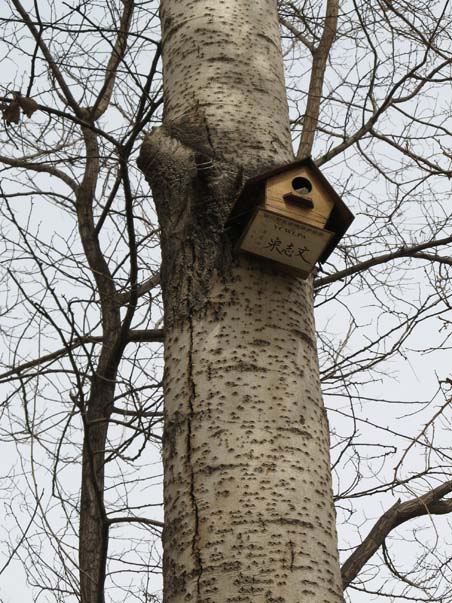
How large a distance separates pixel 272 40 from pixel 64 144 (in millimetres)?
2164

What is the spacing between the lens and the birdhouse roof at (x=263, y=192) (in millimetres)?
1722

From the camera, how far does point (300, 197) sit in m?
1.83

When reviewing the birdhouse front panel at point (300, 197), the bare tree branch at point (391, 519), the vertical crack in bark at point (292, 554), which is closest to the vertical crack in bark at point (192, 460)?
the vertical crack in bark at point (292, 554)

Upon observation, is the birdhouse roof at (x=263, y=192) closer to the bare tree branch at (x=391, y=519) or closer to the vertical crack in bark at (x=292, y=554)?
the vertical crack in bark at (x=292, y=554)

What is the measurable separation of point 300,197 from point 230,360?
19.0 inches

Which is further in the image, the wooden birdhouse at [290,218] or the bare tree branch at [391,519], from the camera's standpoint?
the bare tree branch at [391,519]

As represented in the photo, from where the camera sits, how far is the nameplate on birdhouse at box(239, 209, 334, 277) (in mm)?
1651

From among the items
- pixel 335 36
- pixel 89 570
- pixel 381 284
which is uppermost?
pixel 335 36

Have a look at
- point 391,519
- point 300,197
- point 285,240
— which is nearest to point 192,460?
point 285,240

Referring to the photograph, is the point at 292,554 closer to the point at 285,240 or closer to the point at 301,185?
the point at 285,240

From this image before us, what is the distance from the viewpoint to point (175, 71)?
199 centimetres

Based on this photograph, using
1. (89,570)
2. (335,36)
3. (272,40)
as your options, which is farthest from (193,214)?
(335,36)

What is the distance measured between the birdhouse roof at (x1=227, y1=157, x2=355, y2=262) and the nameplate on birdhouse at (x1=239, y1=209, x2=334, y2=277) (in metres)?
0.03

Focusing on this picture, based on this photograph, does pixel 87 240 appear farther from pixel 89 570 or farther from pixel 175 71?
pixel 175 71
